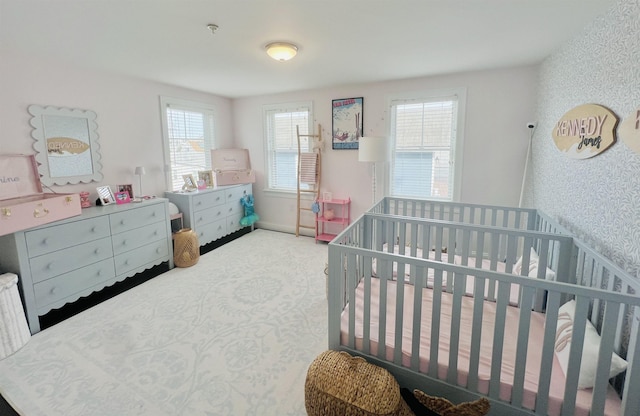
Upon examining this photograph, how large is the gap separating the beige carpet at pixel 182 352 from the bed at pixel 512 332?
1.73ft

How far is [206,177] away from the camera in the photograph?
4367 mm

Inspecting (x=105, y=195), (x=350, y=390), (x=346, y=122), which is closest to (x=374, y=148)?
(x=346, y=122)

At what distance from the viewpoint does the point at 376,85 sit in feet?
12.6

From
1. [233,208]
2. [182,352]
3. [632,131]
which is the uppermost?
[632,131]

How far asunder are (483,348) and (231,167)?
414cm

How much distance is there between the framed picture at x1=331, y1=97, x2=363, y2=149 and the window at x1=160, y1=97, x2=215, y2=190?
1.97 m

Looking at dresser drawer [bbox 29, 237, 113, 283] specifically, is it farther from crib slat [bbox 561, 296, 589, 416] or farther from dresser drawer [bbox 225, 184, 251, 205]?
crib slat [bbox 561, 296, 589, 416]

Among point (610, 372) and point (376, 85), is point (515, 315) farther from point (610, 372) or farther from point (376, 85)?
point (376, 85)

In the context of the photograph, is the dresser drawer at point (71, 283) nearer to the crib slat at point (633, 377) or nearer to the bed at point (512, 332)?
the bed at point (512, 332)

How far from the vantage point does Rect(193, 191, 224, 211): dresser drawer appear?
384 cm

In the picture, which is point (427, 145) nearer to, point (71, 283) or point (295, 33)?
point (295, 33)

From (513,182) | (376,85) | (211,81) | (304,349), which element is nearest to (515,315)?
(304,349)

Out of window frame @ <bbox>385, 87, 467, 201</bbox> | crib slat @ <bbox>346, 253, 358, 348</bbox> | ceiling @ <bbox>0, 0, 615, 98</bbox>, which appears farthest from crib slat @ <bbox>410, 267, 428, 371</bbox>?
window frame @ <bbox>385, 87, 467, 201</bbox>

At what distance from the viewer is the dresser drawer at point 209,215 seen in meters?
3.87
